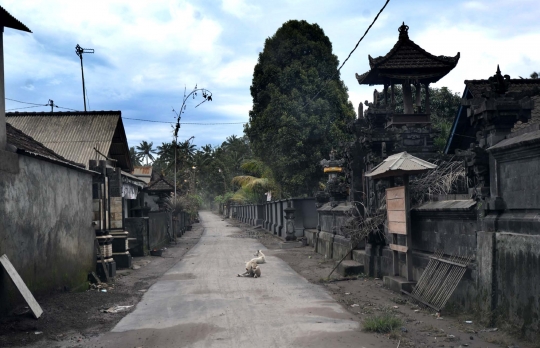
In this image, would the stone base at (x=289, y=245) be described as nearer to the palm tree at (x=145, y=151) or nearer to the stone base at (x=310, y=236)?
the stone base at (x=310, y=236)

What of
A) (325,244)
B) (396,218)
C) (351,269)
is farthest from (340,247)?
(396,218)

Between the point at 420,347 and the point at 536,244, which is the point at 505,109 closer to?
the point at 536,244

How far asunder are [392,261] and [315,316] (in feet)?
13.0

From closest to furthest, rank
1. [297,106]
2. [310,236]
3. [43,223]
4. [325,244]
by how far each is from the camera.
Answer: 1. [43,223]
2. [325,244]
3. [310,236]
4. [297,106]

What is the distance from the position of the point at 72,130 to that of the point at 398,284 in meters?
16.8

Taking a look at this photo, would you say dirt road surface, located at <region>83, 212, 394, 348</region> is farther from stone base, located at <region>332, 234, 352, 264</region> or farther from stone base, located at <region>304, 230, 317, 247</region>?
stone base, located at <region>304, 230, 317, 247</region>

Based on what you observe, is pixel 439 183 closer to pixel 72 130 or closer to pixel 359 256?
pixel 359 256

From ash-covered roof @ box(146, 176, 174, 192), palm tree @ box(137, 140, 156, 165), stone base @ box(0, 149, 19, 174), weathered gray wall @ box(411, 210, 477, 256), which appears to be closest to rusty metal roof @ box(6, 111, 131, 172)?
ash-covered roof @ box(146, 176, 174, 192)

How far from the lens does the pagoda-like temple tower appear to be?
14.1 m

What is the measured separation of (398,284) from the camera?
10.4m

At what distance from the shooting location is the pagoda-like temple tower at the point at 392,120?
1412 cm

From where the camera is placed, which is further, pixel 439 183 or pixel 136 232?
pixel 136 232

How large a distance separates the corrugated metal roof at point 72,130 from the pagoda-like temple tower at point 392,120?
10.6 meters

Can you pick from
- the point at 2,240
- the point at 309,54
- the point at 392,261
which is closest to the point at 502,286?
the point at 392,261
